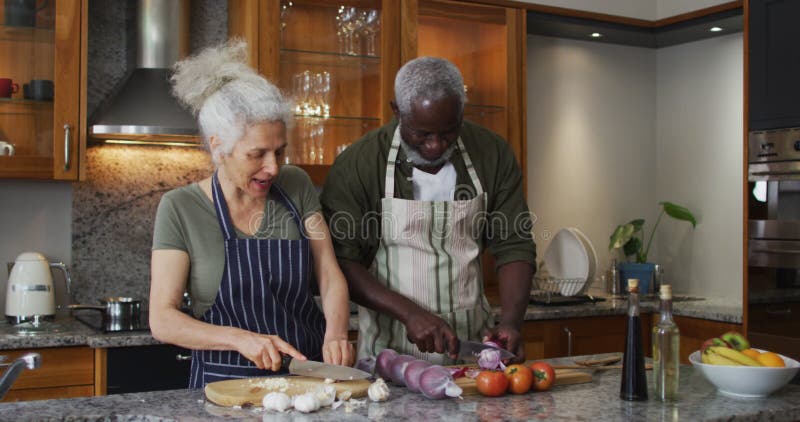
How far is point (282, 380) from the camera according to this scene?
1870mm

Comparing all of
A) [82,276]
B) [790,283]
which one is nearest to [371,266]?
[82,276]

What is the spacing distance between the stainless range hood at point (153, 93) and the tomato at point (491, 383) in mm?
1858

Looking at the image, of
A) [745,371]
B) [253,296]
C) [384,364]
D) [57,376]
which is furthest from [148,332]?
[745,371]

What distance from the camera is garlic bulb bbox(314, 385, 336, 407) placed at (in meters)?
1.74

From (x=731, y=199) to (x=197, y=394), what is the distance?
3.17 m

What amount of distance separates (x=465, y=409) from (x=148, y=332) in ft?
5.35

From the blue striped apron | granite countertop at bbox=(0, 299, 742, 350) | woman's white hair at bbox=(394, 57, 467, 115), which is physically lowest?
granite countertop at bbox=(0, 299, 742, 350)

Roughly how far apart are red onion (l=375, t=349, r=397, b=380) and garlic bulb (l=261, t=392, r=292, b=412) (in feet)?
1.03

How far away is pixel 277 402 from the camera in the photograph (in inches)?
67.3

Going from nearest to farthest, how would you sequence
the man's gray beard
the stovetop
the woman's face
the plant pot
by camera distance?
1. the woman's face
2. the man's gray beard
3. the stovetop
4. the plant pot

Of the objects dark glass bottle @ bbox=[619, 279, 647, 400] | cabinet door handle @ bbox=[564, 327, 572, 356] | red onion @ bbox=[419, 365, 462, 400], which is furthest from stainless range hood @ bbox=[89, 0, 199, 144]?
dark glass bottle @ bbox=[619, 279, 647, 400]

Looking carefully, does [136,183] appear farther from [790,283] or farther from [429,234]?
[790,283]

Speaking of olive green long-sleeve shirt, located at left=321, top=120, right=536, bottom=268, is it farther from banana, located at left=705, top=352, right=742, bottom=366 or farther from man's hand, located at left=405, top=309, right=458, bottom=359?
banana, located at left=705, top=352, right=742, bottom=366

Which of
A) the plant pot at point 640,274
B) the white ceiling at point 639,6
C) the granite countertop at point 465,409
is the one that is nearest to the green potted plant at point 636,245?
the plant pot at point 640,274
